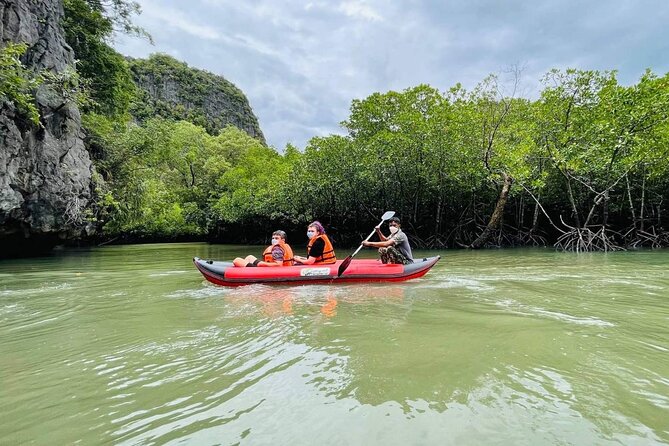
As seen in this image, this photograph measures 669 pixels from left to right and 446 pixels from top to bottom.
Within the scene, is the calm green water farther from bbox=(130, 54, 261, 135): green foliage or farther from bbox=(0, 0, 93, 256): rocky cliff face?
bbox=(130, 54, 261, 135): green foliage

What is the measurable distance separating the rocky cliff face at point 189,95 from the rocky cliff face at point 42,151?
51.7 metres

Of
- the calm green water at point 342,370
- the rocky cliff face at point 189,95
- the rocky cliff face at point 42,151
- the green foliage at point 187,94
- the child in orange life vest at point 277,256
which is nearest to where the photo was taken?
the calm green water at point 342,370

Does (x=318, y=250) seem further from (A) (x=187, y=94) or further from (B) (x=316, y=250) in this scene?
(A) (x=187, y=94)

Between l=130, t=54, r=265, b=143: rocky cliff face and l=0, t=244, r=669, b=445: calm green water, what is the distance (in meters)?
63.7

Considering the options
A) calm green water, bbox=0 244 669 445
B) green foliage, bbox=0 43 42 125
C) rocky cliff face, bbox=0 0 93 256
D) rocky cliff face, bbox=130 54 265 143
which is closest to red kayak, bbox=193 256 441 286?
calm green water, bbox=0 244 669 445

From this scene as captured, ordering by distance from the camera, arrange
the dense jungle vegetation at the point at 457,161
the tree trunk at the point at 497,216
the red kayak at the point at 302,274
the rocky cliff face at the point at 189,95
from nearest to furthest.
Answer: the red kayak at the point at 302,274 → the dense jungle vegetation at the point at 457,161 → the tree trunk at the point at 497,216 → the rocky cliff face at the point at 189,95

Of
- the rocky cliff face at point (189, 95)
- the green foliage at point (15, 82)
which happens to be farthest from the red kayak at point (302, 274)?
the rocky cliff face at point (189, 95)

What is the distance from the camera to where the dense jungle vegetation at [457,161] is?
44.9 ft

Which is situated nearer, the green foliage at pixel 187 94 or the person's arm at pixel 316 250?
the person's arm at pixel 316 250

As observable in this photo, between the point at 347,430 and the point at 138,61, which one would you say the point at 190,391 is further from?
the point at 138,61

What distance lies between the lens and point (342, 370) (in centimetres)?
291

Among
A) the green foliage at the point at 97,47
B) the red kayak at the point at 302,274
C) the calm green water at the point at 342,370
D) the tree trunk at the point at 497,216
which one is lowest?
the calm green water at the point at 342,370

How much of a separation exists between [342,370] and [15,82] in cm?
1098

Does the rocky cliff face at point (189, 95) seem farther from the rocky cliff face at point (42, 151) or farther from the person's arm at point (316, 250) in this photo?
the person's arm at point (316, 250)
